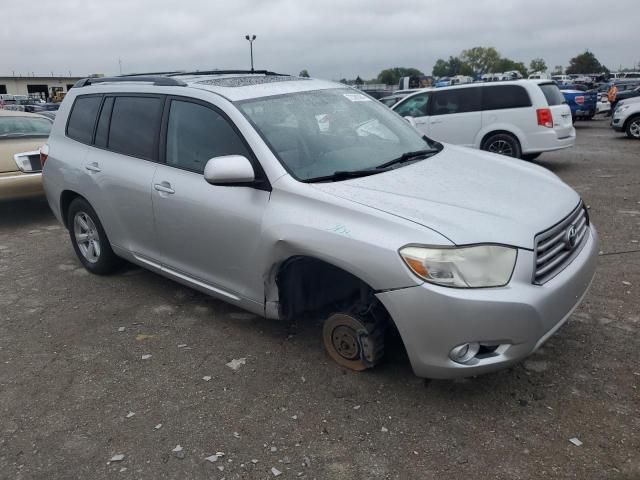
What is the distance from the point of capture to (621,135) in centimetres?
1684

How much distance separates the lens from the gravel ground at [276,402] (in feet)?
8.87

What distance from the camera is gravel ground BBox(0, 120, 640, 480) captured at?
2703mm

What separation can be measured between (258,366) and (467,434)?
1381mm

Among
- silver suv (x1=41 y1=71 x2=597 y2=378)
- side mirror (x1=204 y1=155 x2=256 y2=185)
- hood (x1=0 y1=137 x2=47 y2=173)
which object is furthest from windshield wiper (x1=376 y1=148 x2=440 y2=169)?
hood (x1=0 y1=137 x2=47 y2=173)

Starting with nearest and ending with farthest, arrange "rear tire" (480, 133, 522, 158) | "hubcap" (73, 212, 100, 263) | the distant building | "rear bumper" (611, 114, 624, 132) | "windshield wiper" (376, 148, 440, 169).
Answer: "windshield wiper" (376, 148, 440, 169), "hubcap" (73, 212, 100, 263), "rear tire" (480, 133, 522, 158), "rear bumper" (611, 114, 624, 132), the distant building

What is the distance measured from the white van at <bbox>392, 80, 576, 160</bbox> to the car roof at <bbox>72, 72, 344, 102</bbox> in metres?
6.65

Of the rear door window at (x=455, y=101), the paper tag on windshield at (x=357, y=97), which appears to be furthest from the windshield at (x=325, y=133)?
the rear door window at (x=455, y=101)

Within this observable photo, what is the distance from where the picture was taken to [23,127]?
819cm

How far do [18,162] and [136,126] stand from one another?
3.96 meters

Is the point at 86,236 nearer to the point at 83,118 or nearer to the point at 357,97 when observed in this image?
the point at 83,118

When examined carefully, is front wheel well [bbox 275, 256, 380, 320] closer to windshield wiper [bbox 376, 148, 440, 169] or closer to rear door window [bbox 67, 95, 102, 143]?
windshield wiper [bbox 376, 148, 440, 169]

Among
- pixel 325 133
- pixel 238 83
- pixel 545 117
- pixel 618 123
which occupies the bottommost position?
pixel 618 123

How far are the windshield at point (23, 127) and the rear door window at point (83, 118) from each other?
3283 mm

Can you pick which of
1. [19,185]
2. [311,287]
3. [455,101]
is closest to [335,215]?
[311,287]
